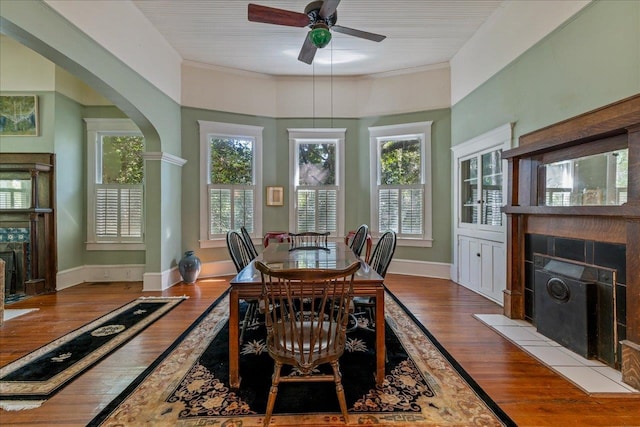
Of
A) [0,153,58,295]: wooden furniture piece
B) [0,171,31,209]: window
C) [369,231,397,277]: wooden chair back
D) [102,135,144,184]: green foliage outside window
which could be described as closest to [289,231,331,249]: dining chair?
[369,231,397,277]: wooden chair back

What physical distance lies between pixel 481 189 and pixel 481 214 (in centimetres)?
36

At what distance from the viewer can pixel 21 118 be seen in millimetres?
4488

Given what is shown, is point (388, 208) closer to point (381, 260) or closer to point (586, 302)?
point (381, 260)

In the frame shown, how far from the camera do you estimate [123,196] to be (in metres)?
5.07

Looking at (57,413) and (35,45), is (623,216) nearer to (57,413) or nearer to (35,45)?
(57,413)

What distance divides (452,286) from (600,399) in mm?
2737

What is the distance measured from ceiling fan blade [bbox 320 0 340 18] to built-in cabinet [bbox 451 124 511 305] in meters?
2.46

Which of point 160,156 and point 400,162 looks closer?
point 160,156

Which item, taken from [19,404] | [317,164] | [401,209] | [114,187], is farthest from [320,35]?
[114,187]

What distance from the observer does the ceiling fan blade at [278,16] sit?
270cm

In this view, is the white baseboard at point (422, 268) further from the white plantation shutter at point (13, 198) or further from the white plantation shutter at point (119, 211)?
the white plantation shutter at point (13, 198)

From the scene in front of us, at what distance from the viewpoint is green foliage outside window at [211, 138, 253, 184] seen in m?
5.36

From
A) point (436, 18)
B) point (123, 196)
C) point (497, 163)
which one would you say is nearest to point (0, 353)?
point (123, 196)

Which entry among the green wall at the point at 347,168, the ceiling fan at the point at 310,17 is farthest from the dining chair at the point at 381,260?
the green wall at the point at 347,168
